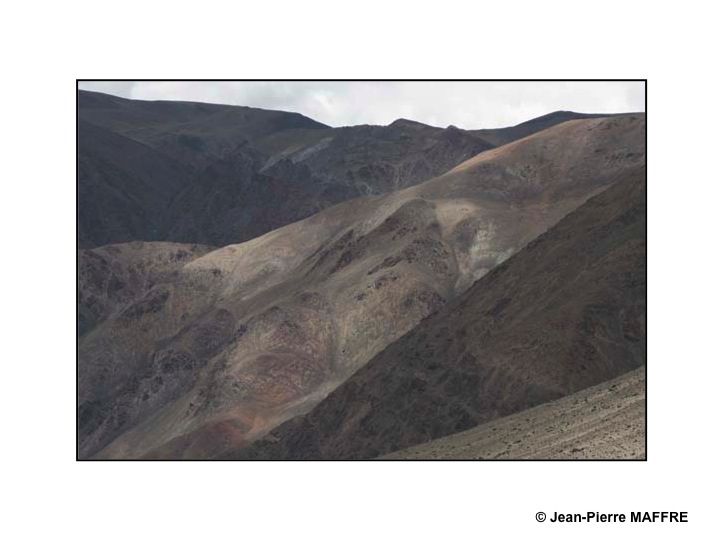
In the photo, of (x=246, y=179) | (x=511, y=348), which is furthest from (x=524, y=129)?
(x=511, y=348)

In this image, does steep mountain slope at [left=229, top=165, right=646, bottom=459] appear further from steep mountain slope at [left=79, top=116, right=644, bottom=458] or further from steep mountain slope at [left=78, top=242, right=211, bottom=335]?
steep mountain slope at [left=78, top=242, right=211, bottom=335]

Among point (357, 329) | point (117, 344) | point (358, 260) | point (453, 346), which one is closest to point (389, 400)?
point (453, 346)

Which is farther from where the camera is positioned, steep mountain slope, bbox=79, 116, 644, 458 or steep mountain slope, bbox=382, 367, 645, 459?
steep mountain slope, bbox=79, 116, 644, 458

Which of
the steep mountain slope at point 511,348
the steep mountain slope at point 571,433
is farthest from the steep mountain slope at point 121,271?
the steep mountain slope at point 571,433

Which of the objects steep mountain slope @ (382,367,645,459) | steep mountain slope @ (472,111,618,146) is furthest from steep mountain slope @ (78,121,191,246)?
steep mountain slope @ (382,367,645,459)

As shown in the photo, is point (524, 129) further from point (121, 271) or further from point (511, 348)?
point (511, 348)

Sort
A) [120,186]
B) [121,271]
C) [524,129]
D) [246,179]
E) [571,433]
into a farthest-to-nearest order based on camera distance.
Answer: [524,129], [120,186], [246,179], [121,271], [571,433]
